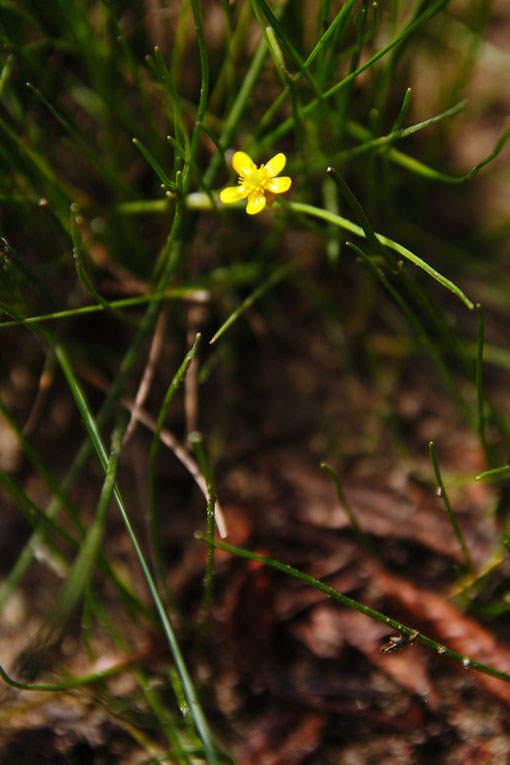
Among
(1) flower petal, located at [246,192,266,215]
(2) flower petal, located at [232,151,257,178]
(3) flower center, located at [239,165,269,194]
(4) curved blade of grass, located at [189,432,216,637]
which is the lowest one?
(4) curved blade of grass, located at [189,432,216,637]

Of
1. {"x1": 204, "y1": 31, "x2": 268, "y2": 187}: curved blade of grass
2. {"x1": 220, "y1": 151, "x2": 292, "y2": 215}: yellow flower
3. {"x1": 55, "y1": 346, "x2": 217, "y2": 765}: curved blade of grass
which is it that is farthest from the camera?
{"x1": 204, "y1": 31, "x2": 268, "y2": 187}: curved blade of grass

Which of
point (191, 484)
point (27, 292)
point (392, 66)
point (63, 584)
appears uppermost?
point (392, 66)

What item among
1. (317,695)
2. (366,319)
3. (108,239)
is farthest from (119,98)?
(317,695)

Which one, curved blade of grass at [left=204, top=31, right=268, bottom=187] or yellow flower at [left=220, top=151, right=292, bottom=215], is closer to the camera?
yellow flower at [left=220, top=151, right=292, bottom=215]

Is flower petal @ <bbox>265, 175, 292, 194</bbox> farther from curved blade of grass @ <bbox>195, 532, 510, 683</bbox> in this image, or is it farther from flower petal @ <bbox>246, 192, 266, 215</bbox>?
curved blade of grass @ <bbox>195, 532, 510, 683</bbox>

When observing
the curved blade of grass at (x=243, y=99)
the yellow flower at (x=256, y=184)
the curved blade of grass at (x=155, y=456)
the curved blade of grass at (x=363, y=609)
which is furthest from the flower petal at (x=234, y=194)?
the curved blade of grass at (x=363, y=609)

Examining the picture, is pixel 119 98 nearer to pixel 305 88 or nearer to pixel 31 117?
pixel 31 117

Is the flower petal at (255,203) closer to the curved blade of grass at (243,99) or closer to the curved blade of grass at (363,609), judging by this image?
the curved blade of grass at (243,99)

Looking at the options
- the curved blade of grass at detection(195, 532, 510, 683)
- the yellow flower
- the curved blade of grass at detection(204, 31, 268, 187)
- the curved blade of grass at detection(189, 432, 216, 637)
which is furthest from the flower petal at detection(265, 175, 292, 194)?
the curved blade of grass at detection(195, 532, 510, 683)

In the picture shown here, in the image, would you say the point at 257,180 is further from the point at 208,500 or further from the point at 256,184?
the point at 208,500
